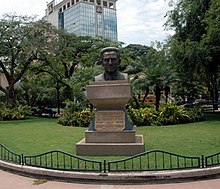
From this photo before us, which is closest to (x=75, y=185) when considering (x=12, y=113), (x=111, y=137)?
(x=111, y=137)

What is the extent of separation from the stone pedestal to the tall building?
80.4 meters

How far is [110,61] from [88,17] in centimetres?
8574

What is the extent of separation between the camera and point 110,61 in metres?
9.84

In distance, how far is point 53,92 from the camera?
39.9 metres

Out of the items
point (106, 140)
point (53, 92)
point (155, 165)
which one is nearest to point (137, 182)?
point (155, 165)

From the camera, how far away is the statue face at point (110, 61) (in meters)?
9.80

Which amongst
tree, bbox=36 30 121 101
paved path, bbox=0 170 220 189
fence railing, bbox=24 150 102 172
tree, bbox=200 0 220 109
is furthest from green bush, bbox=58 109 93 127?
paved path, bbox=0 170 220 189

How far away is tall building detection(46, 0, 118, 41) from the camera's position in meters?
91.2

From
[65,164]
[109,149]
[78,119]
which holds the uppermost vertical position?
[78,119]

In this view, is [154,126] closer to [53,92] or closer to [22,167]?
[22,167]

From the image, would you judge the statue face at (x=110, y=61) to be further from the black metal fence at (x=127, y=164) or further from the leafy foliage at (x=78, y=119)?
the leafy foliage at (x=78, y=119)

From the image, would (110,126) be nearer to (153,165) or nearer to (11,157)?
(153,165)

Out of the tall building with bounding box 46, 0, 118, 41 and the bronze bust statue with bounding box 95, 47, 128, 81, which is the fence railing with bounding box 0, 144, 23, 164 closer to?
the bronze bust statue with bounding box 95, 47, 128, 81

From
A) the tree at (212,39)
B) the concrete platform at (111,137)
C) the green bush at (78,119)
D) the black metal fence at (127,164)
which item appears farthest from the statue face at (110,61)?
the green bush at (78,119)
